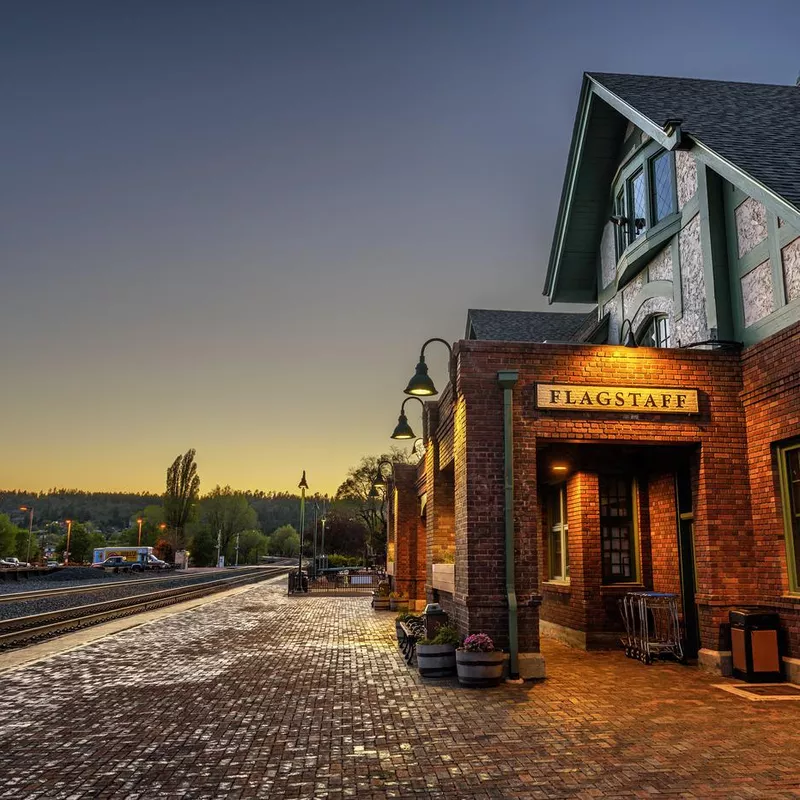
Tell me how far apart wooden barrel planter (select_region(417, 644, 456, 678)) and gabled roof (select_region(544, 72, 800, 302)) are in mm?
7031

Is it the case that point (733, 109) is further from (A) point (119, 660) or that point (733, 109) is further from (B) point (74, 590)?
(B) point (74, 590)

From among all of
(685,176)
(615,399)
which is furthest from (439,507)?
(685,176)

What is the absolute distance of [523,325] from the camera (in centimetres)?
2214

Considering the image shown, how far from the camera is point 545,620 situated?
1516 cm

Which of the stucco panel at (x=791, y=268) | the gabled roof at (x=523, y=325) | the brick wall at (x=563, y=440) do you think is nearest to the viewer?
the stucco panel at (x=791, y=268)

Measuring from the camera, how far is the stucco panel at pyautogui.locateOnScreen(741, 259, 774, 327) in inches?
415

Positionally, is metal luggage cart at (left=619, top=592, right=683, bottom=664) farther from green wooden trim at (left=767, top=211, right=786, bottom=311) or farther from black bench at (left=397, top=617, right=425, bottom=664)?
green wooden trim at (left=767, top=211, right=786, bottom=311)

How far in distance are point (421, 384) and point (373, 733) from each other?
657 cm

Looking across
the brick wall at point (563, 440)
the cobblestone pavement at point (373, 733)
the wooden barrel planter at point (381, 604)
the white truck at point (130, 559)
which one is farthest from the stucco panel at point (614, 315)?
the white truck at point (130, 559)

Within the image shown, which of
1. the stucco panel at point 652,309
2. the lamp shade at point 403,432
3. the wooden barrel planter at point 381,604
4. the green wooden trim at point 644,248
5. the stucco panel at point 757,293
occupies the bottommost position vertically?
the wooden barrel planter at point 381,604

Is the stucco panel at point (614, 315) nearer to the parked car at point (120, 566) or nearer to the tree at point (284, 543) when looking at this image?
the parked car at point (120, 566)

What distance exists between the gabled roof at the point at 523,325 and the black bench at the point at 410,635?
10.2 metres

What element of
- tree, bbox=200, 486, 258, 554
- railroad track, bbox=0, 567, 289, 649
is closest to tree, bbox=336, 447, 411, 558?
railroad track, bbox=0, 567, 289, 649

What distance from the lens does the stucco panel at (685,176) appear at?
40.6ft
